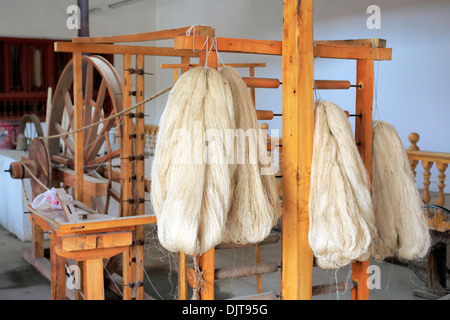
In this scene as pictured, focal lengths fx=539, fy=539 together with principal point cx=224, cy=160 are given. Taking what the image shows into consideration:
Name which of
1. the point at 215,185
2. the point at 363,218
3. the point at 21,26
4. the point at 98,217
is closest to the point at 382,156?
the point at 363,218

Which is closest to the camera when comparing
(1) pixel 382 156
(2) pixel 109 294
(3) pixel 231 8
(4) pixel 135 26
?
(1) pixel 382 156

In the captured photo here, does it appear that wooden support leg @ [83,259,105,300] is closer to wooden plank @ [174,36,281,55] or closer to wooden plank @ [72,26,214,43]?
wooden plank @ [72,26,214,43]

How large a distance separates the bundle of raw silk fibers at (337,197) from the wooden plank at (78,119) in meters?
2.53

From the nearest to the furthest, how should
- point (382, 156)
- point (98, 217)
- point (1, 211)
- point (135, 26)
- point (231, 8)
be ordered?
point (382, 156), point (98, 217), point (1, 211), point (231, 8), point (135, 26)

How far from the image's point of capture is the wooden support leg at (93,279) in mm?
3322

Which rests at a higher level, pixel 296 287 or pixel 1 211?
pixel 296 287

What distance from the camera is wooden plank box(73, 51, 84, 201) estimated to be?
3.92m

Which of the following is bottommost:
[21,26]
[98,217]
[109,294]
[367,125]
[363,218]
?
[109,294]

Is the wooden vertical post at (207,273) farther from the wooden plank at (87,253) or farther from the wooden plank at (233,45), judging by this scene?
the wooden plank at (87,253)

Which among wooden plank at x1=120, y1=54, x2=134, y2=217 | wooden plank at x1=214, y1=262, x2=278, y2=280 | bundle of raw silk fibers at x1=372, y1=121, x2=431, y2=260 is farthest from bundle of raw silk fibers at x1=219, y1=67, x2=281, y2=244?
wooden plank at x1=120, y1=54, x2=134, y2=217

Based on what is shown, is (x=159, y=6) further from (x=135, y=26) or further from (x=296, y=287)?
(x=296, y=287)

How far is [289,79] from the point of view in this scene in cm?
184

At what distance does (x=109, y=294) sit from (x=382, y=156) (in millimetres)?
3663

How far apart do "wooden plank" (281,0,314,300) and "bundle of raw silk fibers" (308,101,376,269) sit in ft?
0.14
